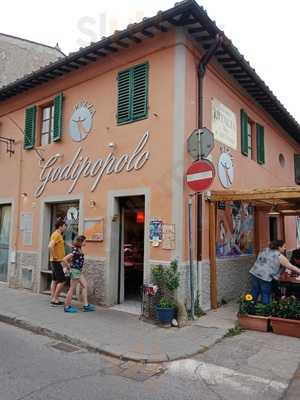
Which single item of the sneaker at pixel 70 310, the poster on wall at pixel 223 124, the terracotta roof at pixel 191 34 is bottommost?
the sneaker at pixel 70 310

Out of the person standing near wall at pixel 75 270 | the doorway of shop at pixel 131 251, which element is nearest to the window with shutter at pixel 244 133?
the doorway of shop at pixel 131 251

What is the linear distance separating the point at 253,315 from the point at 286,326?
587mm

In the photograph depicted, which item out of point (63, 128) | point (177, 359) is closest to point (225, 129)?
point (63, 128)

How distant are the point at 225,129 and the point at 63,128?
13.7 ft

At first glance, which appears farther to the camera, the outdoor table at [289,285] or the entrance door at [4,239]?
the entrance door at [4,239]

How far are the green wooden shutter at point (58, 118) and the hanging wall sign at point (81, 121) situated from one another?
0.38 m

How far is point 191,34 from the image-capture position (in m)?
7.59

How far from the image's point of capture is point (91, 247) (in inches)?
327

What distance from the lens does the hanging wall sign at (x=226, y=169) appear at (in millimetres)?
8578

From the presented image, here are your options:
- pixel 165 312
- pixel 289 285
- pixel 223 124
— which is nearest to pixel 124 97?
pixel 223 124

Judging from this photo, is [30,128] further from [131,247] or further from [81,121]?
[131,247]

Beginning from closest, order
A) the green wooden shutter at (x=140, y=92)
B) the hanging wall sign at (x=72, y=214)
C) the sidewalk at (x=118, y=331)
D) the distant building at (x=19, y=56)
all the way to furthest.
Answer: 1. the sidewalk at (x=118, y=331)
2. the green wooden shutter at (x=140, y=92)
3. the hanging wall sign at (x=72, y=214)
4. the distant building at (x=19, y=56)

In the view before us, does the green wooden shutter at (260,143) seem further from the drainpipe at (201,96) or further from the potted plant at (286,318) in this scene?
the potted plant at (286,318)

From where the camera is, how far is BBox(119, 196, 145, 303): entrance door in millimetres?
8220
